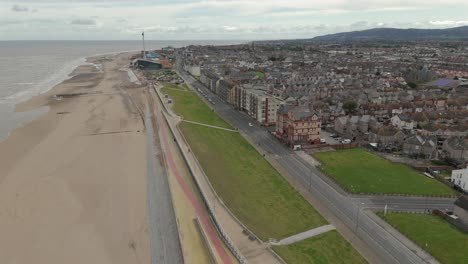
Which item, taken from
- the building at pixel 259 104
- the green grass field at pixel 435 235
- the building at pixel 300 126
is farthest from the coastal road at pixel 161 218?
the building at pixel 259 104

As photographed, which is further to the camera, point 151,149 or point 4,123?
point 4,123

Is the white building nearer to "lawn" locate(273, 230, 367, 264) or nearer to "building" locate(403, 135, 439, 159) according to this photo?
"building" locate(403, 135, 439, 159)

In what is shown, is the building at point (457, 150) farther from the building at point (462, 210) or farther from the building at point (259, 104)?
the building at point (259, 104)

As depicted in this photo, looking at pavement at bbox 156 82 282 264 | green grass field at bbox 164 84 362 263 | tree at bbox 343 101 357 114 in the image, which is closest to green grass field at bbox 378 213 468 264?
green grass field at bbox 164 84 362 263

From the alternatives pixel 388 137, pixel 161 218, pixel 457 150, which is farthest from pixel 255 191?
pixel 457 150

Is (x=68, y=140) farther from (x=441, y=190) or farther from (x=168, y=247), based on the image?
(x=441, y=190)

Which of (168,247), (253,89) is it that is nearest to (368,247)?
(168,247)
